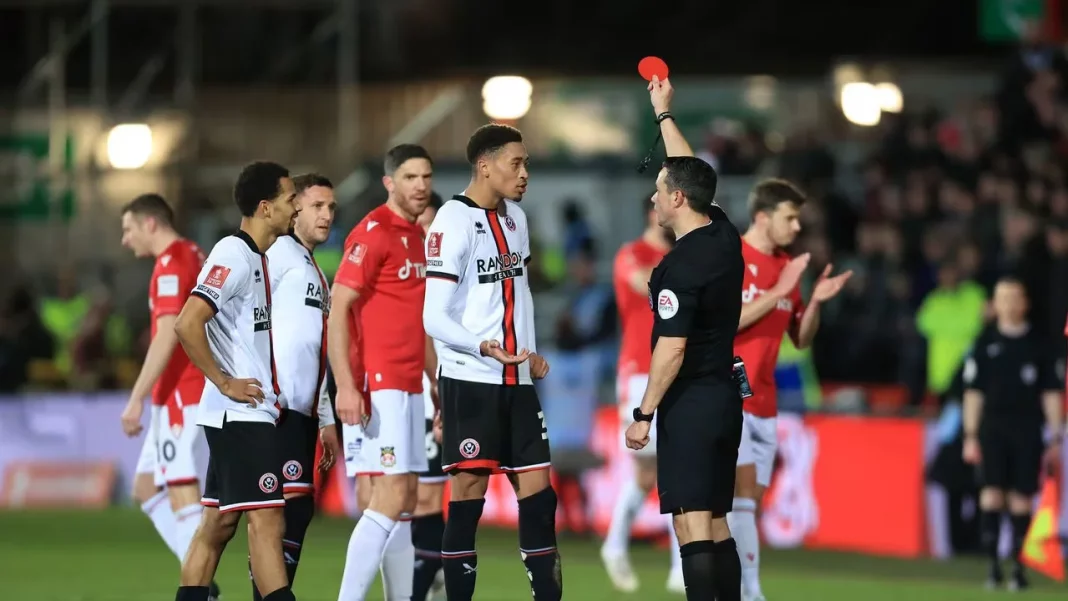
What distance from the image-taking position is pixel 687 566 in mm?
8266

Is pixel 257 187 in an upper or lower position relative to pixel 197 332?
upper

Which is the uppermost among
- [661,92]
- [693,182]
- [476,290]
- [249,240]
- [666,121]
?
[661,92]

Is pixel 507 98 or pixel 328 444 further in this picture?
pixel 507 98

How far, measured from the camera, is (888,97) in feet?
76.3

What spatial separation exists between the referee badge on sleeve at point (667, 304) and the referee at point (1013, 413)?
5.82 metres

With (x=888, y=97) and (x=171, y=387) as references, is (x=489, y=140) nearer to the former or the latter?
(x=171, y=387)

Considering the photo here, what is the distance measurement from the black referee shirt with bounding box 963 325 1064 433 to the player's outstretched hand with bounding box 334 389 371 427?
20.1ft

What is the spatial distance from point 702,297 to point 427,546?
273cm

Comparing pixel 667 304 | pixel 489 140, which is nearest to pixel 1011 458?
pixel 667 304

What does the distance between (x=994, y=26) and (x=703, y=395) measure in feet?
50.2

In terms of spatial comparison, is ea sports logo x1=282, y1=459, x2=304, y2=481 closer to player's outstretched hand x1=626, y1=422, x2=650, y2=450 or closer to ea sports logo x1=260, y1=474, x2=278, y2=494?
ea sports logo x1=260, y1=474, x2=278, y2=494

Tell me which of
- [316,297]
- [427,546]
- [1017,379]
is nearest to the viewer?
[316,297]

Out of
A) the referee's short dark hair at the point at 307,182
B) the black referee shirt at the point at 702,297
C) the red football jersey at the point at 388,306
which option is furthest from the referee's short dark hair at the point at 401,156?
the black referee shirt at the point at 702,297

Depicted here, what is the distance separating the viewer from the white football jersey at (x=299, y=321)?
8578 millimetres
